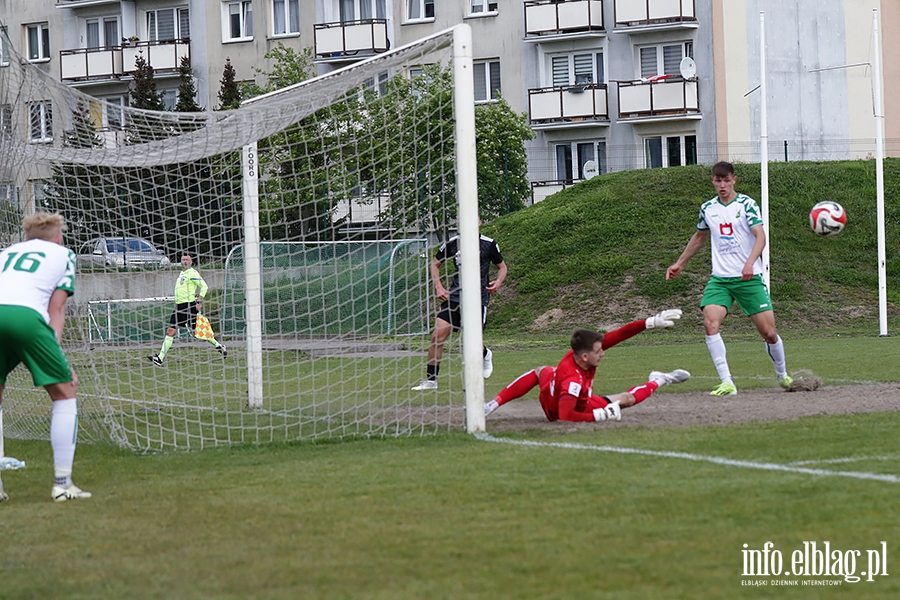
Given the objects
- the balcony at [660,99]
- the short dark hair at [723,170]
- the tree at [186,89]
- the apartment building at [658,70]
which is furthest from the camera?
the tree at [186,89]

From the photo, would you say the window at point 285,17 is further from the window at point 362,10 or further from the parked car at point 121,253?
the parked car at point 121,253

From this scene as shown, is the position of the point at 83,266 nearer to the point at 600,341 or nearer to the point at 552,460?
the point at 600,341

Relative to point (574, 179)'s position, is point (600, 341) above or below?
below

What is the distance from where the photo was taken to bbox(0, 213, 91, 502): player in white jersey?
680 cm

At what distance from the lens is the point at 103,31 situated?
49438 mm

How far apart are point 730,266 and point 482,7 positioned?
3458 centimetres

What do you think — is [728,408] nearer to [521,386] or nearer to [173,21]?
[521,386]

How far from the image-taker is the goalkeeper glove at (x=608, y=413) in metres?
9.03

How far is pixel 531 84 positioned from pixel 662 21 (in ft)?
17.6

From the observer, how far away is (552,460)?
7242mm

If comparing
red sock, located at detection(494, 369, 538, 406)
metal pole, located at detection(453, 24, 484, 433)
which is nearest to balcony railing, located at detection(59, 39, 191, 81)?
metal pole, located at detection(453, 24, 484, 433)

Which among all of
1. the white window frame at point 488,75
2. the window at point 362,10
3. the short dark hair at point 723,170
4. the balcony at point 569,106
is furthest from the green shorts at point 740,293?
the window at point 362,10

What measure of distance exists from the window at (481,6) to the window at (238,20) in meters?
9.18

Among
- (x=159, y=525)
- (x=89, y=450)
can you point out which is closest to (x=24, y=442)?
(x=89, y=450)
